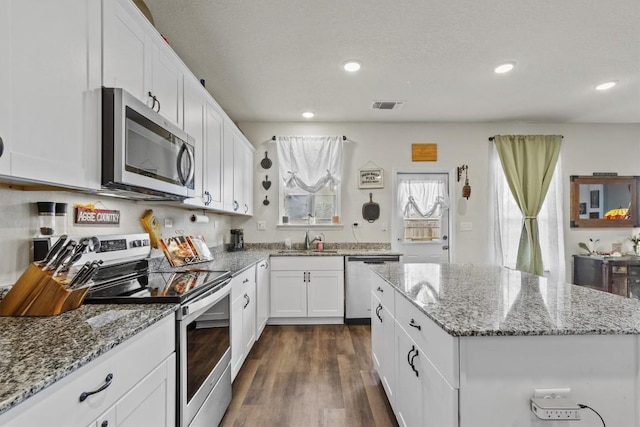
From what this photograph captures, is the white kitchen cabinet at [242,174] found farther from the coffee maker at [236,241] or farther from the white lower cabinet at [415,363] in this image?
the white lower cabinet at [415,363]

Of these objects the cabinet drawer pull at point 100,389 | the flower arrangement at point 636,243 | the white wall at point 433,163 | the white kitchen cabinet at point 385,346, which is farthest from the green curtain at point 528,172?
the cabinet drawer pull at point 100,389

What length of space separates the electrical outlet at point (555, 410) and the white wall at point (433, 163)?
10.9 feet

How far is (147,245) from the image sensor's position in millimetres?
2109

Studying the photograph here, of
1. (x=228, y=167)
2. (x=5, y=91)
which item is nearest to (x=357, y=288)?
(x=228, y=167)

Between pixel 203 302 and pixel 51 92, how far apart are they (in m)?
1.03

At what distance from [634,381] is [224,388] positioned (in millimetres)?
1913

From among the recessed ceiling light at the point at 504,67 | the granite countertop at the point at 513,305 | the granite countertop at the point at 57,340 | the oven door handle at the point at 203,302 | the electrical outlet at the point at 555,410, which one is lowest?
the electrical outlet at the point at 555,410

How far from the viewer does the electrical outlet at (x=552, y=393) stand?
3.34 ft

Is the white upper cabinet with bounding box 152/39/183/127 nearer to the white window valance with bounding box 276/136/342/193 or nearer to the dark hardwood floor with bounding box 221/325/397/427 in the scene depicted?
the dark hardwood floor with bounding box 221/325/397/427

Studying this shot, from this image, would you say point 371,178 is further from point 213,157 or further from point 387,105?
point 213,157

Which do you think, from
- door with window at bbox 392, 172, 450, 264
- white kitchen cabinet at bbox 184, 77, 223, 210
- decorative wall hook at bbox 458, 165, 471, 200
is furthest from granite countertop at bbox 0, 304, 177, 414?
decorative wall hook at bbox 458, 165, 471, 200

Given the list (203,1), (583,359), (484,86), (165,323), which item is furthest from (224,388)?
(484,86)

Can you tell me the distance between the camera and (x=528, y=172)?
4215 mm

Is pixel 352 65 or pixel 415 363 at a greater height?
pixel 352 65
